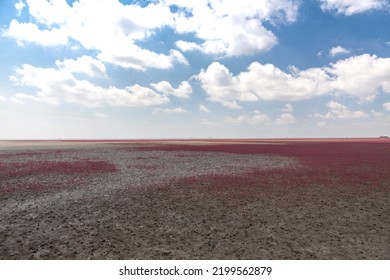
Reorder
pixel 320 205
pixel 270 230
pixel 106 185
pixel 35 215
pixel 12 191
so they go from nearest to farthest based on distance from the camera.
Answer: pixel 270 230, pixel 35 215, pixel 320 205, pixel 12 191, pixel 106 185

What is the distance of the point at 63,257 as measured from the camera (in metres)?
8.21

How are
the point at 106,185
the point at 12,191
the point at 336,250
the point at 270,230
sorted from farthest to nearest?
the point at 106,185
the point at 12,191
the point at 270,230
the point at 336,250

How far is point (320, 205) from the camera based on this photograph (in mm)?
13977

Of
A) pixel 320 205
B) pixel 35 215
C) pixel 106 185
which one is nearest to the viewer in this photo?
pixel 35 215

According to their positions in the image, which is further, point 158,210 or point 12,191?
point 12,191

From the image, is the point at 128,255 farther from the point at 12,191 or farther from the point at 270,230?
the point at 12,191
